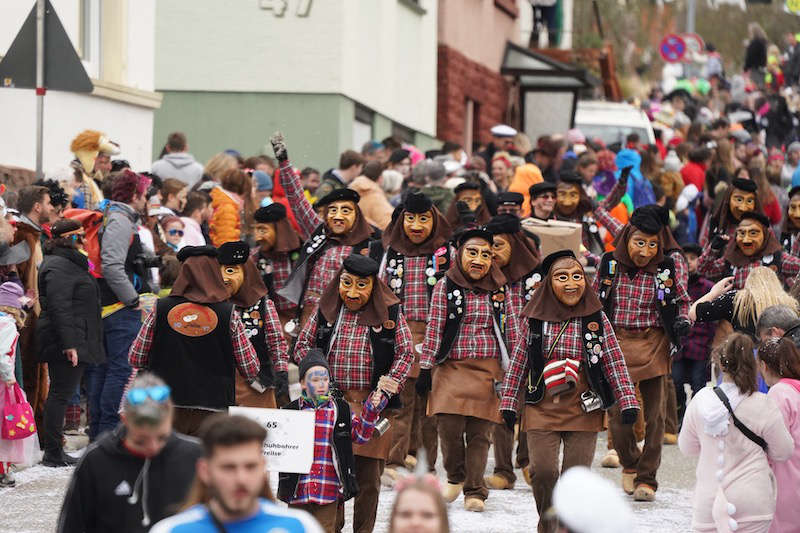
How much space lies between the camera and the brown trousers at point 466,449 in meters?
11.5

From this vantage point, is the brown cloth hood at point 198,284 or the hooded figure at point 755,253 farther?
the hooded figure at point 755,253

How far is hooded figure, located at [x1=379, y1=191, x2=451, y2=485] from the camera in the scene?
12398mm

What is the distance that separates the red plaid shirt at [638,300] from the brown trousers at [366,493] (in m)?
2.99

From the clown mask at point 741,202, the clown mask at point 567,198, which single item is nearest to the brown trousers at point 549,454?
→ the clown mask at point 741,202

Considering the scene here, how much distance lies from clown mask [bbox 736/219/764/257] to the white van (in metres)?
14.3

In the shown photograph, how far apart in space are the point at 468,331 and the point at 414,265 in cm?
105

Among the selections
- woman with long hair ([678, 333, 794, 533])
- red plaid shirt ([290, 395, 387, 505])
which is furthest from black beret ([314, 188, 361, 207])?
woman with long hair ([678, 333, 794, 533])

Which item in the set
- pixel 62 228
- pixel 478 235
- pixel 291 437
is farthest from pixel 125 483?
pixel 62 228

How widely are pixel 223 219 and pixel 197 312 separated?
518cm

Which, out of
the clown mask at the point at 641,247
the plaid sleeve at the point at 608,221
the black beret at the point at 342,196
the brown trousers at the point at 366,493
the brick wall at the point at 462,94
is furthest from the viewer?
the brick wall at the point at 462,94

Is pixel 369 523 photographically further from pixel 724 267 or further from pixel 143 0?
pixel 143 0

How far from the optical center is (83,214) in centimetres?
1271

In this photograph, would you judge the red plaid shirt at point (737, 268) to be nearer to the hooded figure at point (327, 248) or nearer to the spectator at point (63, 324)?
the hooded figure at point (327, 248)

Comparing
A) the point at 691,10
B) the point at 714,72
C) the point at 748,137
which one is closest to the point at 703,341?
the point at 748,137
